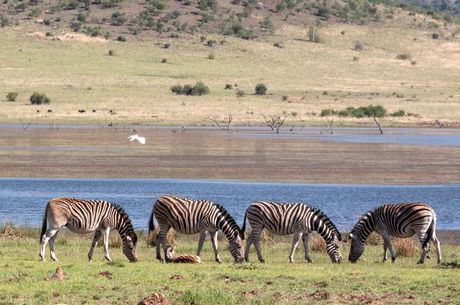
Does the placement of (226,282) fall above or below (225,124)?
above

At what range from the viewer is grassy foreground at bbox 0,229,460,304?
13725 mm

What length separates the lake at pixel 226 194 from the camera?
27453 millimetres

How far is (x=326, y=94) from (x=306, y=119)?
14156 millimetres

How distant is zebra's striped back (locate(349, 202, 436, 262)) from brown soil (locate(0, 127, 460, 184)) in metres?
17.1

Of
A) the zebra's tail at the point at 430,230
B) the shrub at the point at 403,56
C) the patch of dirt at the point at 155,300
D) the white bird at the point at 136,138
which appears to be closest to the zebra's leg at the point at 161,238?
the zebra's tail at the point at 430,230

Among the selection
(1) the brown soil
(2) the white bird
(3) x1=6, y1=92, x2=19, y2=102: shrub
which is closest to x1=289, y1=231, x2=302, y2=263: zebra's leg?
(1) the brown soil

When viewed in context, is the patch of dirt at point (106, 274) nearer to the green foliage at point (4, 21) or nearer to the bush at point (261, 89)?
the bush at point (261, 89)

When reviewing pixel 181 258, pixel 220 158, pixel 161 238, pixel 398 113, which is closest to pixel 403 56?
pixel 398 113

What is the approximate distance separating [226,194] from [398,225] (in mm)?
13322

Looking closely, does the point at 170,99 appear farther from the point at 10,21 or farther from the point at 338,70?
the point at 10,21

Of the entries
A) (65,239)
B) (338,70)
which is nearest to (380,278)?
(65,239)

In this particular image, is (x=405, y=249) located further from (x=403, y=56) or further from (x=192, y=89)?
(x=403, y=56)

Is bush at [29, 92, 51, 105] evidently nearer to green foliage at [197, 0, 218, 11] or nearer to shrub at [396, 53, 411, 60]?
shrub at [396, 53, 411, 60]

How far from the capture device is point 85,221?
706 inches
